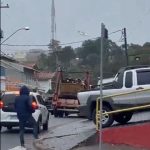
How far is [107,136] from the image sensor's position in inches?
614

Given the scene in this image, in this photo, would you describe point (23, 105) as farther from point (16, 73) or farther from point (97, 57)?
point (16, 73)

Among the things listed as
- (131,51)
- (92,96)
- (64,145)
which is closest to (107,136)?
(64,145)

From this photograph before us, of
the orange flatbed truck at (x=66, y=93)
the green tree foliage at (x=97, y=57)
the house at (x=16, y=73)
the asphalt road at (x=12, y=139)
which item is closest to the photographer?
the asphalt road at (x=12, y=139)

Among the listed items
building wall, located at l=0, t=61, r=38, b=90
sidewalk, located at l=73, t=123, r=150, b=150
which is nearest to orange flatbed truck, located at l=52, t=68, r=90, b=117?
sidewalk, located at l=73, t=123, r=150, b=150

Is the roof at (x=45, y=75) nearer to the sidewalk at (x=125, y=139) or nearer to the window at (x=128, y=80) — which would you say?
the window at (x=128, y=80)

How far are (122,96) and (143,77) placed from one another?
4.98ft

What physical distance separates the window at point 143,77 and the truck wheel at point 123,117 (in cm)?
118

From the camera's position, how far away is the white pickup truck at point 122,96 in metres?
17.9

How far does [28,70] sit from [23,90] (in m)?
71.9

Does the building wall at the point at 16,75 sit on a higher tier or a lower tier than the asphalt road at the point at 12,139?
higher

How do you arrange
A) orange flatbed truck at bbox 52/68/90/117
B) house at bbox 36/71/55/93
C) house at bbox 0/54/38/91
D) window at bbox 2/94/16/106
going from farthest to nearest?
house at bbox 36/71/55/93, house at bbox 0/54/38/91, orange flatbed truck at bbox 52/68/90/117, window at bbox 2/94/16/106

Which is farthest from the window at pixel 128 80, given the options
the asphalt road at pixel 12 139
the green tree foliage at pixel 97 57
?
the green tree foliage at pixel 97 57

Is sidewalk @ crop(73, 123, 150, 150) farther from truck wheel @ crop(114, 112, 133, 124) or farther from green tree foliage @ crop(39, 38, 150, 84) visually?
green tree foliage @ crop(39, 38, 150, 84)

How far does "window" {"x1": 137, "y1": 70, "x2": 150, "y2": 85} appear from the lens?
1927 cm
